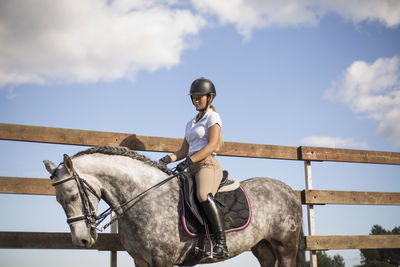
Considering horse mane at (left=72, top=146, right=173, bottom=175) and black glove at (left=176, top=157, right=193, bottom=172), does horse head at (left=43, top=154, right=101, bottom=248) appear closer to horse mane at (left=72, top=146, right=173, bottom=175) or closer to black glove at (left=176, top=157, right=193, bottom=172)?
horse mane at (left=72, top=146, right=173, bottom=175)

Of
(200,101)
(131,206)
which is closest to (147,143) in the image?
(200,101)

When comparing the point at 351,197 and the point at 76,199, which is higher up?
the point at 351,197

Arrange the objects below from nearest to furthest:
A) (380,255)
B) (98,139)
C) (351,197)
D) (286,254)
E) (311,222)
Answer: (286,254) → (98,139) → (311,222) → (351,197) → (380,255)

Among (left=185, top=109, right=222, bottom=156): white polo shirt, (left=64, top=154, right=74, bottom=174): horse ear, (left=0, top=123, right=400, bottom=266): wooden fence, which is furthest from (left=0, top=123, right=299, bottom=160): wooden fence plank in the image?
(left=64, top=154, right=74, bottom=174): horse ear

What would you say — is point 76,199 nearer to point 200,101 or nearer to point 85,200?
point 85,200

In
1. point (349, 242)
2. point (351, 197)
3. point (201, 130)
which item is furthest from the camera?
point (351, 197)

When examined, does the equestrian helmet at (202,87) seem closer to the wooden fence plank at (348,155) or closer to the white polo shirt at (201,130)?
the white polo shirt at (201,130)

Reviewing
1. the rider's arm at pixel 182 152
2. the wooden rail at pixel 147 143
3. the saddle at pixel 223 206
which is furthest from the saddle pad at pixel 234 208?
the wooden rail at pixel 147 143

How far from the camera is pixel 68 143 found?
5496 mm

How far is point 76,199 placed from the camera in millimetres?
3977

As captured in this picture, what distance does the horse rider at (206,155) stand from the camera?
14.0 ft

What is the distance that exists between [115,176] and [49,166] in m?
0.66

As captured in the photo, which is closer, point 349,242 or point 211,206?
point 211,206

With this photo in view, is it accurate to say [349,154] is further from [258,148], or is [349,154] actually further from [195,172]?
[195,172]
